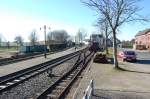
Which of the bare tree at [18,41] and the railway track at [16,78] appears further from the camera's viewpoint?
the bare tree at [18,41]

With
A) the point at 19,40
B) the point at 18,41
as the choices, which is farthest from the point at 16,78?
the point at 19,40

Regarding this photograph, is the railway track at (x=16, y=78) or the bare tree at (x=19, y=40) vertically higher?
the bare tree at (x=19, y=40)

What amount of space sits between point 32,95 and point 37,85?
3638 millimetres

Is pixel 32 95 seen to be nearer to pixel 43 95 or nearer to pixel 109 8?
pixel 43 95

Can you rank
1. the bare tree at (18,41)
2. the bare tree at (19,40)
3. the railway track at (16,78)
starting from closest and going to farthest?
the railway track at (16,78), the bare tree at (18,41), the bare tree at (19,40)

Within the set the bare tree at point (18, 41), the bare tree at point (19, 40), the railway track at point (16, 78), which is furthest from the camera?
the bare tree at point (19, 40)

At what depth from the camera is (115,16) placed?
30.7 meters

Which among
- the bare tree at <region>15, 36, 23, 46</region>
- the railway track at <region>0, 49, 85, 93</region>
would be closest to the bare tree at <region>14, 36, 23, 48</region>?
A: the bare tree at <region>15, 36, 23, 46</region>

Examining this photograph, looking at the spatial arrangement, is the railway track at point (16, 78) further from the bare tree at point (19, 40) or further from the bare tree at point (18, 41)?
the bare tree at point (19, 40)

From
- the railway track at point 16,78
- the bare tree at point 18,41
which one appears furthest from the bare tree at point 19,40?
the railway track at point 16,78

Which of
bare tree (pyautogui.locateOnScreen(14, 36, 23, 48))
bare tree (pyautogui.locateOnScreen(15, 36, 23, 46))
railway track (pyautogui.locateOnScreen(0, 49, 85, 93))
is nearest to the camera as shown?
railway track (pyautogui.locateOnScreen(0, 49, 85, 93))

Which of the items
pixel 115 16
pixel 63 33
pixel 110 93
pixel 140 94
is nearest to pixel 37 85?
pixel 110 93

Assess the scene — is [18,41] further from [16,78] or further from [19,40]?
[16,78]

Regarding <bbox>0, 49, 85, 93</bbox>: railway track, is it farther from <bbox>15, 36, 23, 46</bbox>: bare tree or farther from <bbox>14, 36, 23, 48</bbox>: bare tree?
<bbox>15, 36, 23, 46</bbox>: bare tree
